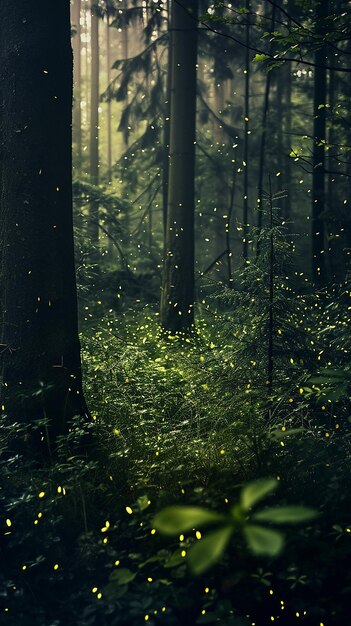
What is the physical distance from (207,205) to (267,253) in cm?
1708

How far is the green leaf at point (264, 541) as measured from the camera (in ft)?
5.16

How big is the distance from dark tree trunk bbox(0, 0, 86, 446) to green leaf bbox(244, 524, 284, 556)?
4296mm

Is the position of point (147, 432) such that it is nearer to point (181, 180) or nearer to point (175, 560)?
point (175, 560)

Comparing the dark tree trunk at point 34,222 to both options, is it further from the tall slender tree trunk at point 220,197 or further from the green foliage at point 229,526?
the tall slender tree trunk at point 220,197

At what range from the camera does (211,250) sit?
105 ft

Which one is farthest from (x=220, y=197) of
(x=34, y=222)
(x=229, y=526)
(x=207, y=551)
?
(x=207, y=551)

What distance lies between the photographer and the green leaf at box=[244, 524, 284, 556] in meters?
1.57

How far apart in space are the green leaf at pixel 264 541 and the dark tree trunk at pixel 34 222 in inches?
169

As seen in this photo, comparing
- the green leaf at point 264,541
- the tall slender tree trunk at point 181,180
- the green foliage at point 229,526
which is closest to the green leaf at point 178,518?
the green foliage at point 229,526

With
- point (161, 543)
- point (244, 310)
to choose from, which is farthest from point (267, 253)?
point (161, 543)

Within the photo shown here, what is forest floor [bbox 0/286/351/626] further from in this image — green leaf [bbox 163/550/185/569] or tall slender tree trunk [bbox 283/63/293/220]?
tall slender tree trunk [bbox 283/63/293/220]

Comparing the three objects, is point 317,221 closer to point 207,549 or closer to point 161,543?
point 161,543

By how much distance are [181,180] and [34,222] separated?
24.5 ft

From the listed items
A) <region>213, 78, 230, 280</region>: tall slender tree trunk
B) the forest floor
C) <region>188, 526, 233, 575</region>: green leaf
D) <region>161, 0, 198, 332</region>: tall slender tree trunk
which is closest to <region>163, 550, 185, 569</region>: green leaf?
the forest floor
